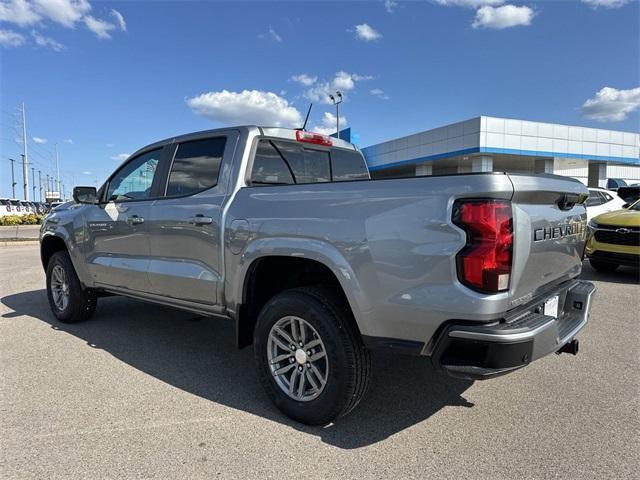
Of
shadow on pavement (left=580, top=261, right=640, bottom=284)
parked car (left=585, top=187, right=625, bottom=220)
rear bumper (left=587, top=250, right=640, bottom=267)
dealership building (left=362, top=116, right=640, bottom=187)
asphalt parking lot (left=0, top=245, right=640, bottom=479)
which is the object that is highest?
dealership building (left=362, top=116, right=640, bottom=187)

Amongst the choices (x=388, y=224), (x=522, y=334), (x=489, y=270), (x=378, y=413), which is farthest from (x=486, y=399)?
(x=388, y=224)

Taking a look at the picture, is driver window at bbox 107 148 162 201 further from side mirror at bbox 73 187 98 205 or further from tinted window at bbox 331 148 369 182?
tinted window at bbox 331 148 369 182

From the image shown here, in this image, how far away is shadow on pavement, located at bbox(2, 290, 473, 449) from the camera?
3.08 metres

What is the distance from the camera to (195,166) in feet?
13.0

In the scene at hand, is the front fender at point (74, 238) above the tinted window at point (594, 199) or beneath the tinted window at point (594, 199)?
beneath

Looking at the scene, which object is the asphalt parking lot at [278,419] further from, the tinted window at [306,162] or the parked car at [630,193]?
the parked car at [630,193]

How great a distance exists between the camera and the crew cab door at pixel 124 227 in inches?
169

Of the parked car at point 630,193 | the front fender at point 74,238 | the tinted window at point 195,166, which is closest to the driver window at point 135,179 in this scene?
the tinted window at point 195,166

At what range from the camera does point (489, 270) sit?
2.33 meters

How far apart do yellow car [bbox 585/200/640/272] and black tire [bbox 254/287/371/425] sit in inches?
278

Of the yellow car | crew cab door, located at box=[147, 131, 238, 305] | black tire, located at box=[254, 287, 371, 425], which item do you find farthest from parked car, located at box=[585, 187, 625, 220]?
black tire, located at box=[254, 287, 371, 425]

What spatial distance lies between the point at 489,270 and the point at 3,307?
21.9ft

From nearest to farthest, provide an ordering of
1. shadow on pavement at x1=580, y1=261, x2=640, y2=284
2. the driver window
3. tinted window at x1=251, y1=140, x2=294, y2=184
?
1. tinted window at x1=251, y1=140, x2=294, y2=184
2. the driver window
3. shadow on pavement at x1=580, y1=261, x2=640, y2=284

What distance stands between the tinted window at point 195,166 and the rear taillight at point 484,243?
2104mm
